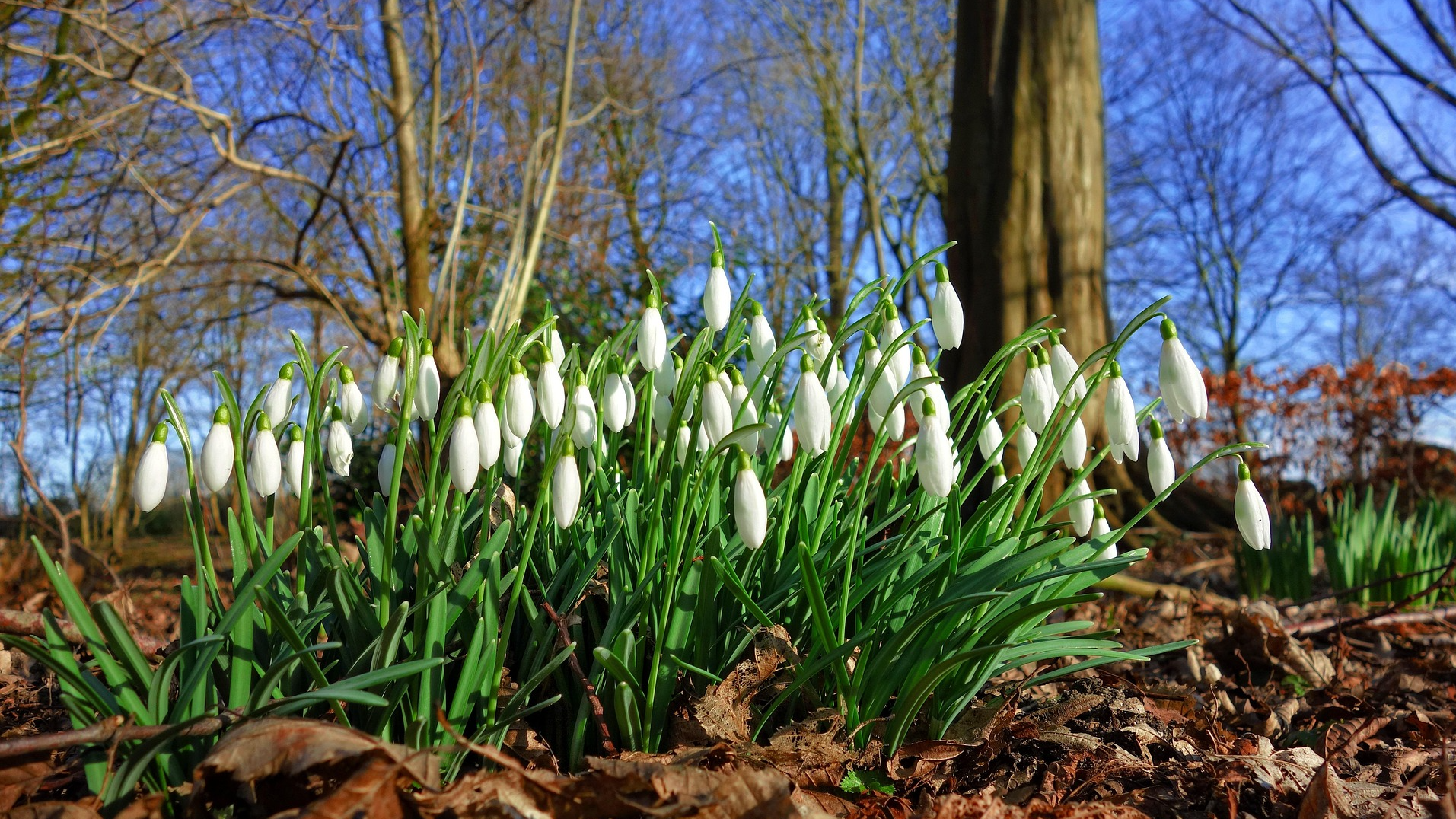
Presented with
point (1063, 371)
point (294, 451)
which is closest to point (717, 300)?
point (1063, 371)

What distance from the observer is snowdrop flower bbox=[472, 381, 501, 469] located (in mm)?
1336

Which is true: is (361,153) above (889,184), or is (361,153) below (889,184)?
below

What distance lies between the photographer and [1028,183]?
4969 millimetres

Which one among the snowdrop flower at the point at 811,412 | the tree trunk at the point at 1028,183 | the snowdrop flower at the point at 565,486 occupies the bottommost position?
the snowdrop flower at the point at 565,486

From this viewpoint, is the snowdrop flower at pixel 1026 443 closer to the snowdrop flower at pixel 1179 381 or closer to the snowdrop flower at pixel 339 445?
the snowdrop flower at pixel 1179 381

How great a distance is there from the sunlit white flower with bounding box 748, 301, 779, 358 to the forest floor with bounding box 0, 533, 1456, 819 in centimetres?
56

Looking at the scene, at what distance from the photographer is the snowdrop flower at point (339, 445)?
1.68m

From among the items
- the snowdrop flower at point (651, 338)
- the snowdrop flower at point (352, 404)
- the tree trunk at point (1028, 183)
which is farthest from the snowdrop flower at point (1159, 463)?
the tree trunk at point (1028, 183)

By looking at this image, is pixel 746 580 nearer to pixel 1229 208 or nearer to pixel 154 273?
pixel 154 273

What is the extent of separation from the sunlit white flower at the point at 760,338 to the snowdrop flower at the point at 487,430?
1.79 ft

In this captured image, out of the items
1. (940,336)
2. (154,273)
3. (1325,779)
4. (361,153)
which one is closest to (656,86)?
(361,153)

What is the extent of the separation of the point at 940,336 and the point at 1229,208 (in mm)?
20572

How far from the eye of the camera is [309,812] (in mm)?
1092

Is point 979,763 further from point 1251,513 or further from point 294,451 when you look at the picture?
point 294,451
